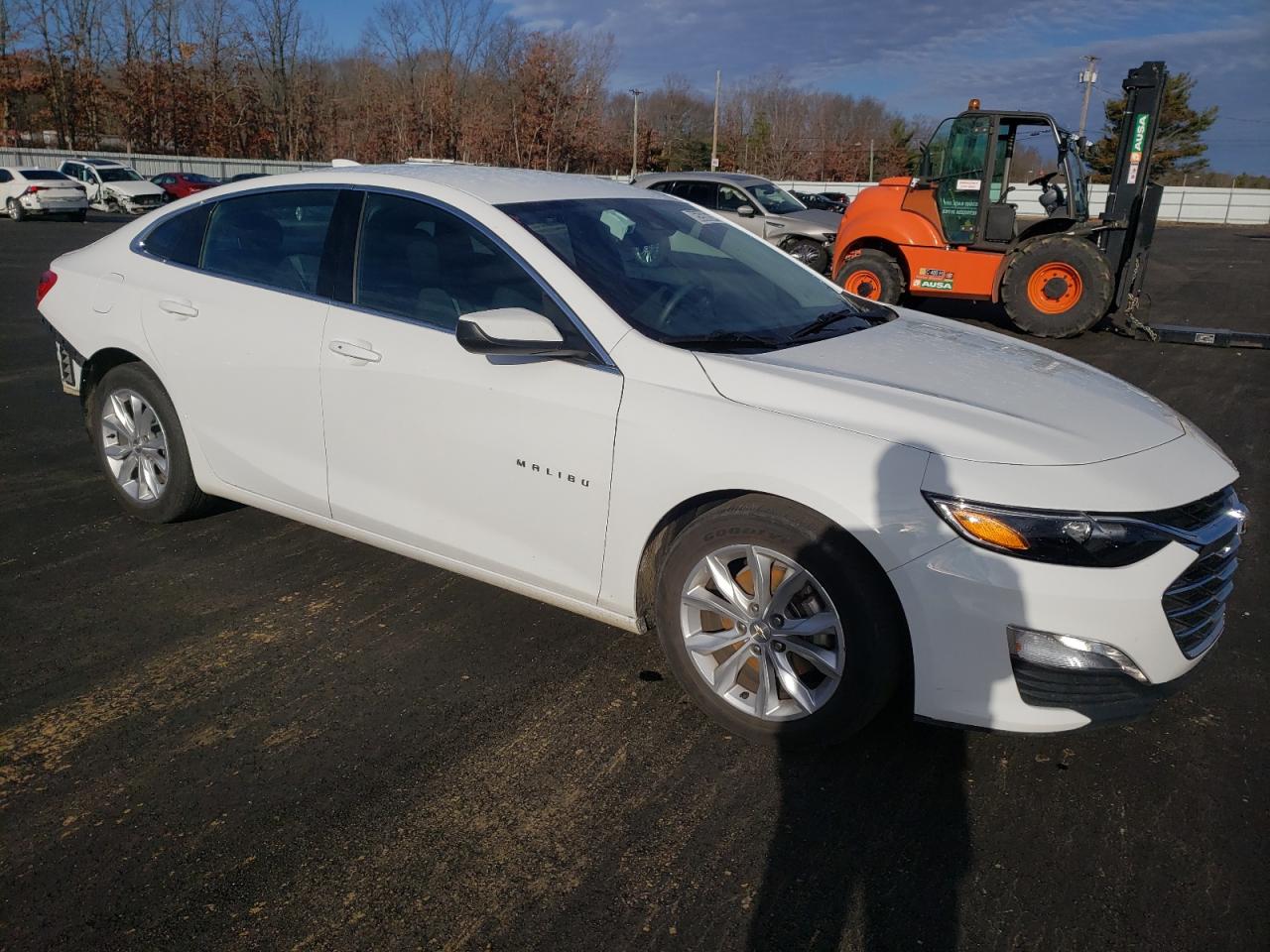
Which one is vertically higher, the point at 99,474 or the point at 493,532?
the point at 493,532

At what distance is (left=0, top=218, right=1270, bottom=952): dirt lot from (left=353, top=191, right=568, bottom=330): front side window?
4.07 feet

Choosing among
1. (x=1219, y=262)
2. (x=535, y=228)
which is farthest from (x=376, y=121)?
(x=535, y=228)

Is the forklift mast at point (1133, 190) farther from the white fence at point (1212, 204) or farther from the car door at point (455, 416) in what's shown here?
the white fence at point (1212, 204)

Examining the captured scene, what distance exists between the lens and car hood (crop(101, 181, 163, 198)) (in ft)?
104

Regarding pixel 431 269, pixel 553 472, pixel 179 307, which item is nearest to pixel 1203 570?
pixel 553 472

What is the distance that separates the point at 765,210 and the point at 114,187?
26236 millimetres

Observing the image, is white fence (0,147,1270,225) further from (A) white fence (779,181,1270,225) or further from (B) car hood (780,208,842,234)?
(B) car hood (780,208,842,234)

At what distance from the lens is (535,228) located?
3.39m

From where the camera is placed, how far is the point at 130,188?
32.0 m

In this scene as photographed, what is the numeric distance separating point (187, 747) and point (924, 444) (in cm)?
239

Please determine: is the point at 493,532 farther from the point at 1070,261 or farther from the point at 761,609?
the point at 1070,261

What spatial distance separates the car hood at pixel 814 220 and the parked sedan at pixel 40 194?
75.8 ft

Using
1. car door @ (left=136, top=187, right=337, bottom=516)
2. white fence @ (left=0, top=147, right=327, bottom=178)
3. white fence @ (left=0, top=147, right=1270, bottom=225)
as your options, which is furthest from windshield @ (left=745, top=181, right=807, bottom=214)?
Result: white fence @ (left=0, top=147, right=327, bottom=178)

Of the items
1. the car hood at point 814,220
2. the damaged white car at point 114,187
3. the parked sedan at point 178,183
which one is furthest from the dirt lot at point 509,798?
the parked sedan at point 178,183
